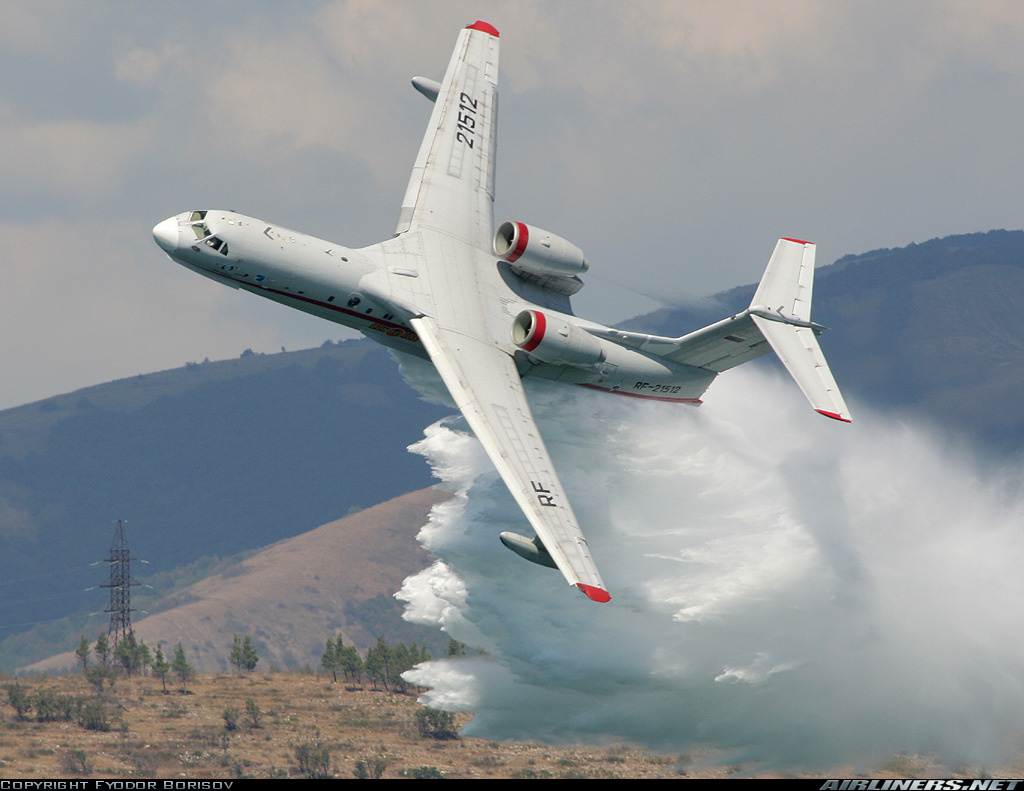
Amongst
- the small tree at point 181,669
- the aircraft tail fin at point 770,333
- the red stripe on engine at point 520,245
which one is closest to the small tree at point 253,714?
the small tree at point 181,669

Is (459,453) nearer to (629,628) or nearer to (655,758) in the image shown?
(629,628)

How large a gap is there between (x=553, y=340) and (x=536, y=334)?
558 mm

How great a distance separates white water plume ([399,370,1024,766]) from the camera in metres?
32.2

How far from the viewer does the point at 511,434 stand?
30031 millimetres

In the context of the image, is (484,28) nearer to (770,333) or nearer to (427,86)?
(427,86)

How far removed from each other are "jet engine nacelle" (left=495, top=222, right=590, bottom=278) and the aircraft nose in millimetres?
9462

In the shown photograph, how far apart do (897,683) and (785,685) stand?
362 centimetres

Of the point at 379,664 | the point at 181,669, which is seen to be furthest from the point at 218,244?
the point at 181,669

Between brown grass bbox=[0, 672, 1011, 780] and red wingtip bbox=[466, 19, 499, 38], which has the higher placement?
red wingtip bbox=[466, 19, 499, 38]

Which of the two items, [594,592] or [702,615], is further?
[702,615]

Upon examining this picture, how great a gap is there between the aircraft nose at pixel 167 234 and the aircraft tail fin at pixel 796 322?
15.3 metres

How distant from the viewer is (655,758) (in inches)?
1438

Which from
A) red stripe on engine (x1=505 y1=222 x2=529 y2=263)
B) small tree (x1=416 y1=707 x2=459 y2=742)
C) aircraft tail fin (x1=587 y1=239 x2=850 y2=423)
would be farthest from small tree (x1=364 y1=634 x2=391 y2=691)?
red stripe on engine (x1=505 y1=222 x2=529 y2=263)

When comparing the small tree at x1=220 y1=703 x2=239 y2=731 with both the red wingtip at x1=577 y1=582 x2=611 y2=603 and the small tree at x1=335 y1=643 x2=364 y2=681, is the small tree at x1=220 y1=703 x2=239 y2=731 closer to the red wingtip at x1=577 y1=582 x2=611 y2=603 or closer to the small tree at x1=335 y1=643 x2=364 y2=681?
the small tree at x1=335 y1=643 x2=364 y2=681
